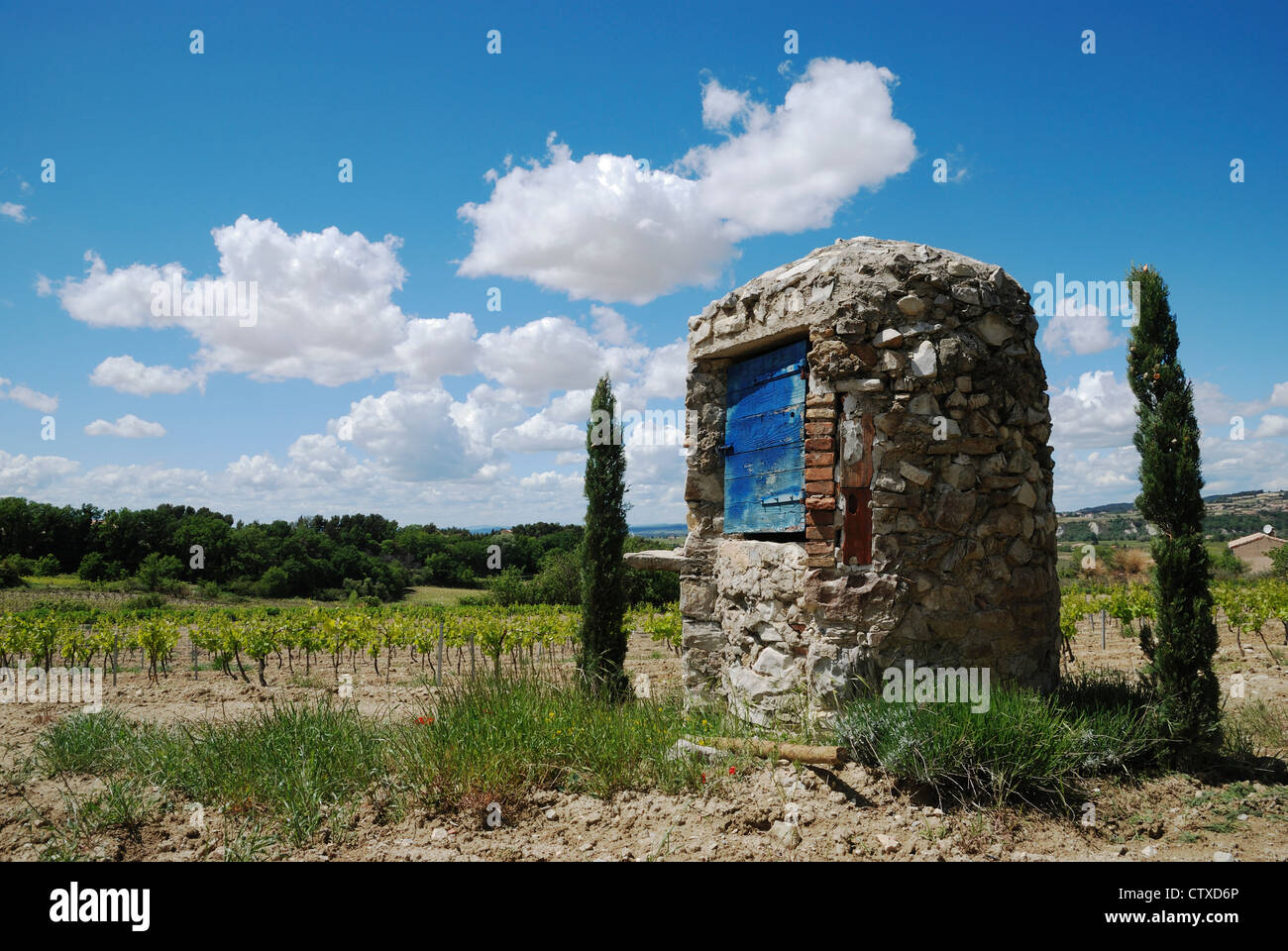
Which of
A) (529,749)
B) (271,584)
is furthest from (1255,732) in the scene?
(271,584)

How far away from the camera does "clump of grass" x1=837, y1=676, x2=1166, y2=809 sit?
13.4 feet

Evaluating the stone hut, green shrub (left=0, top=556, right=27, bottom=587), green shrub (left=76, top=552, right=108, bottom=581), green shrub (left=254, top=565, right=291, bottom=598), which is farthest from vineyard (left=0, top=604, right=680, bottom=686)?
green shrub (left=76, top=552, right=108, bottom=581)

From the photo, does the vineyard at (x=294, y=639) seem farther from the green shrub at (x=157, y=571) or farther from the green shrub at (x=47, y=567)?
the green shrub at (x=47, y=567)

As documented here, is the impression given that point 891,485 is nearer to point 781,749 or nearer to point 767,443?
point 767,443

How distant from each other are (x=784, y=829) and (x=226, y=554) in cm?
4040

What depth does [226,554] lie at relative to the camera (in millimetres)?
36906

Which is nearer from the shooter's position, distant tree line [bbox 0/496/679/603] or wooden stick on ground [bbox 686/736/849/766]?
wooden stick on ground [bbox 686/736/849/766]

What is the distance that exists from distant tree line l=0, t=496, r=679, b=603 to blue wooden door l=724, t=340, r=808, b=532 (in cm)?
2433

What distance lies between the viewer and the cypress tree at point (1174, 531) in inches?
189

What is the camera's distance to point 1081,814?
4004 millimetres

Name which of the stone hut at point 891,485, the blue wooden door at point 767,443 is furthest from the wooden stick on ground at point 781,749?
→ the blue wooden door at point 767,443

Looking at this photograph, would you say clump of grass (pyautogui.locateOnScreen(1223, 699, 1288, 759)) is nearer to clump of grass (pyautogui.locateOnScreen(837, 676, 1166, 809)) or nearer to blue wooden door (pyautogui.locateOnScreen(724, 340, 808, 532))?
clump of grass (pyautogui.locateOnScreen(837, 676, 1166, 809))

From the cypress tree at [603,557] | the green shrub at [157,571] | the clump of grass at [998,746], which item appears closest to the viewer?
the clump of grass at [998,746]

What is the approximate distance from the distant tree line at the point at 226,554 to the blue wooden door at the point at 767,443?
24.3m
